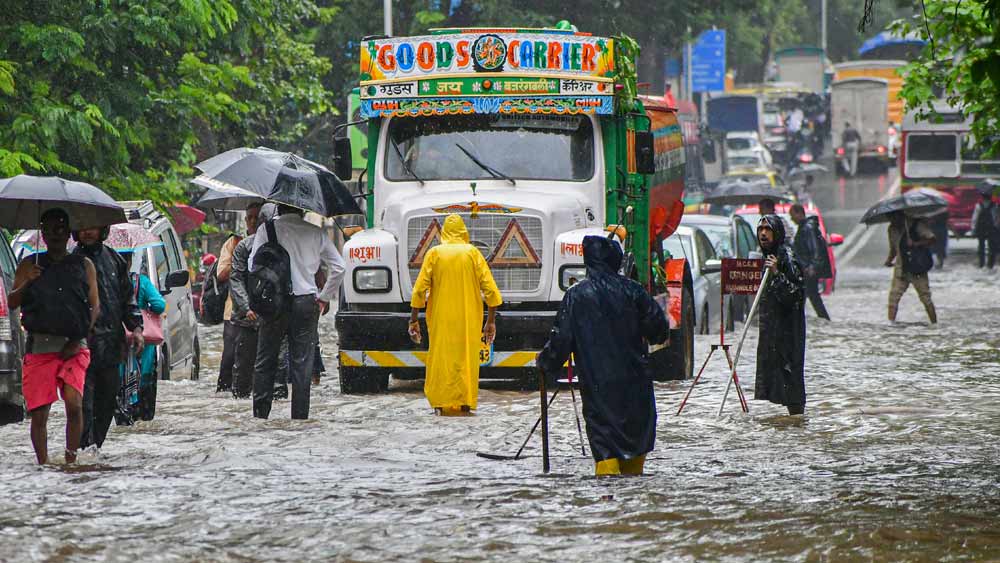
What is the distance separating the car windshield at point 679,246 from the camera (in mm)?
20656

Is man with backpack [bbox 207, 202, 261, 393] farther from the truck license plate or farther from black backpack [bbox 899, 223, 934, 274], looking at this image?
black backpack [bbox 899, 223, 934, 274]

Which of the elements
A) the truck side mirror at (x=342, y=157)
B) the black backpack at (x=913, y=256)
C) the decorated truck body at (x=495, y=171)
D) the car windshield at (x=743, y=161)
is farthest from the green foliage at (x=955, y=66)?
the car windshield at (x=743, y=161)

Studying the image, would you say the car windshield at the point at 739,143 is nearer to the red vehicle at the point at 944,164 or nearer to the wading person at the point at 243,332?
the red vehicle at the point at 944,164

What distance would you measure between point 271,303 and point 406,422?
1422 mm

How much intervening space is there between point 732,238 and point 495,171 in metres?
9.62

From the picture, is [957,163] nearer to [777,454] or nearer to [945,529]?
[777,454]

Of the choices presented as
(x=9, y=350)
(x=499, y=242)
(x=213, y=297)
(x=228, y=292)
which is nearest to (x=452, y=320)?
(x=499, y=242)

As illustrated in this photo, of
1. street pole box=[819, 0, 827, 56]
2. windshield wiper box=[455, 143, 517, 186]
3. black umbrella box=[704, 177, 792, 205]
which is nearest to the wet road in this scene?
windshield wiper box=[455, 143, 517, 186]

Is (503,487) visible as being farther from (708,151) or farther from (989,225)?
(708,151)

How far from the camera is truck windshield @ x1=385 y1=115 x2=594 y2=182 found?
1522cm

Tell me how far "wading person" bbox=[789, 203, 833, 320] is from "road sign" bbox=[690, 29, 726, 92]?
3108cm

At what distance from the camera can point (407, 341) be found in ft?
47.9

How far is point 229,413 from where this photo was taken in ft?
44.1

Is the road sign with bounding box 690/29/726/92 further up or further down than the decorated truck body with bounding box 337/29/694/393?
further up
